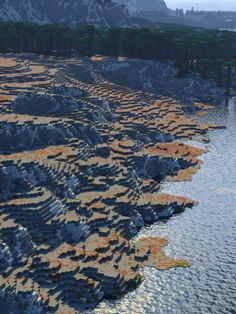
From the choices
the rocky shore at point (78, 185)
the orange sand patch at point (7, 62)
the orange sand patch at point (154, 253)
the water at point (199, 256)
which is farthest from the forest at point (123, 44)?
the orange sand patch at point (154, 253)

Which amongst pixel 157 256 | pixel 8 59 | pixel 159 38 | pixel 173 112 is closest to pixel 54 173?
pixel 157 256

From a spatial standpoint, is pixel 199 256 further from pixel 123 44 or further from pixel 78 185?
pixel 123 44

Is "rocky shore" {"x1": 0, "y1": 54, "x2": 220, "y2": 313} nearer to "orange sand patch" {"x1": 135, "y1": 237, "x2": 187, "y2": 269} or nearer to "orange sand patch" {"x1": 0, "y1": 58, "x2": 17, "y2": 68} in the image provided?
"orange sand patch" {"x1": 135, "y1": 237, "x2": 187, "y2": 269}

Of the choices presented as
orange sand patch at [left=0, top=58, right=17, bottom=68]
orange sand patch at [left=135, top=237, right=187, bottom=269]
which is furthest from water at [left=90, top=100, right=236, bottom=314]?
orange sand patch at [left=0, top=58, right=17, bottom=68]

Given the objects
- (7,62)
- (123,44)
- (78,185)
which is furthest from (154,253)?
(123,44)

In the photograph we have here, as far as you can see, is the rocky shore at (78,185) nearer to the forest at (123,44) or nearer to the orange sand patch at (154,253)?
the orange sand patch at (154,253)
